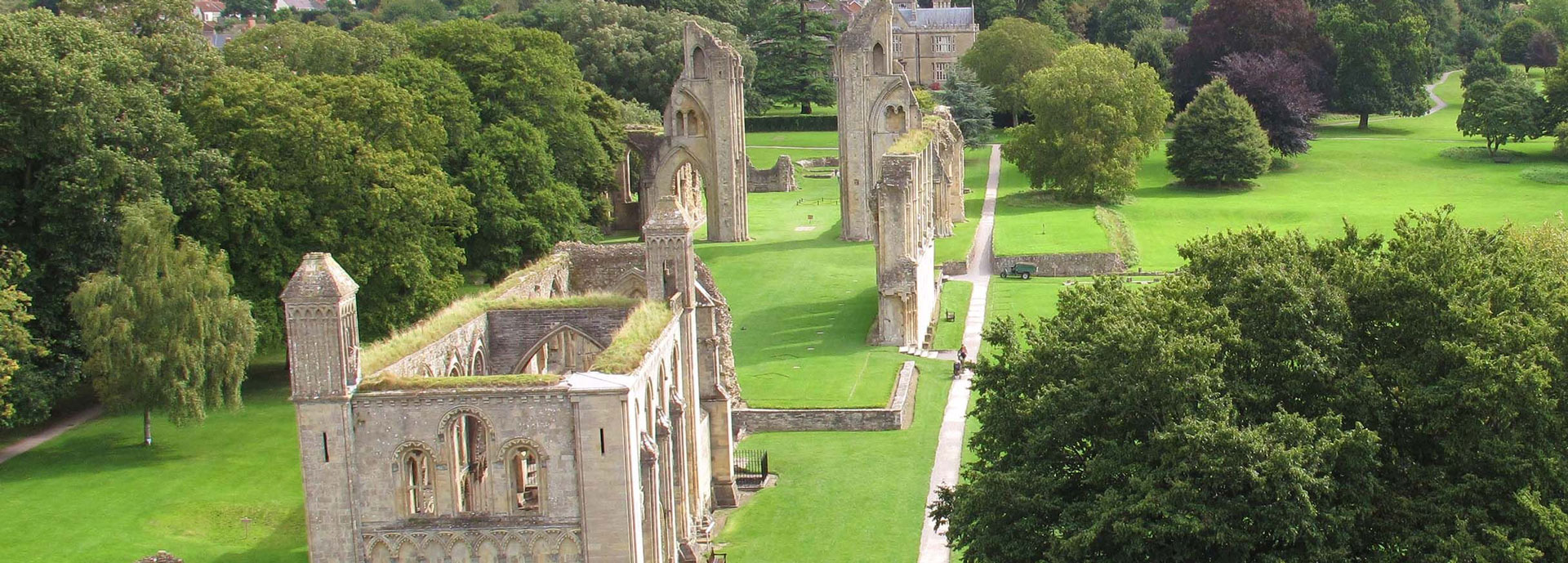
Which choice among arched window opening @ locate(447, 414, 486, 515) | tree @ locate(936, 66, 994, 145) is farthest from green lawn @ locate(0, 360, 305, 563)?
tree @ locate(936, 66, 994, 145)

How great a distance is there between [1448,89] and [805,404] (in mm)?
103318

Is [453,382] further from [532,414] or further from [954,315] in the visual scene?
[954,315]

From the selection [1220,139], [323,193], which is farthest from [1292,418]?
[1220,139]

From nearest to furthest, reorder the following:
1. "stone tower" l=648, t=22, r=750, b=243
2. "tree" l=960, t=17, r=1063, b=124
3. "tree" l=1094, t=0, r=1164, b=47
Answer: "stone tower" l=648, t=22, r=750, b=243 < "tree" l=960, t=17, r=1063, b=124 < "tree" l=1094, t=0, r=1164, b=47

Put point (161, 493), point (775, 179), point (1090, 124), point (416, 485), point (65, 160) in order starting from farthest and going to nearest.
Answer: point (775, 179), point (1090, 124), point (65, 160), point (161, 493), point (416, 485)

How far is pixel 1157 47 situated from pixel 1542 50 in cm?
3350

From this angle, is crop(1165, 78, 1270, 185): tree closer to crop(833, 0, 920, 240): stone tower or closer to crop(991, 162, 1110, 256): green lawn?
crop(991, 162, 1110, 256): green lawn

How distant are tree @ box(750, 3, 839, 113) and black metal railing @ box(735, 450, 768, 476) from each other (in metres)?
78.9

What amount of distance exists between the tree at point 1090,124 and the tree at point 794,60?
111 ft

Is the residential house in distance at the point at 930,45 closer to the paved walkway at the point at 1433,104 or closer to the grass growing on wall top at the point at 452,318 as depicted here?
the paved walkway at the point at 1433,104

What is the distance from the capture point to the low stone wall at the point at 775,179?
94.1 metres

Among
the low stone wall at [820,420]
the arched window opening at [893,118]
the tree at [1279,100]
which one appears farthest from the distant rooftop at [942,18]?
the low stone wall at [820,420]

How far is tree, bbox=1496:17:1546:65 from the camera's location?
128250mm

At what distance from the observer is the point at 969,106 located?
342ft
